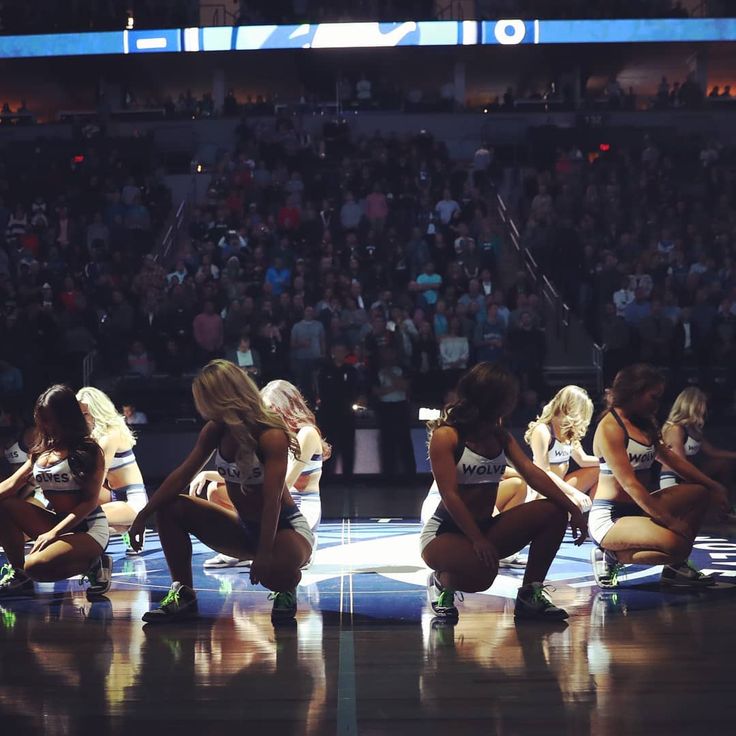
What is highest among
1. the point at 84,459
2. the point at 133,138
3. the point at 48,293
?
the point at 133,138

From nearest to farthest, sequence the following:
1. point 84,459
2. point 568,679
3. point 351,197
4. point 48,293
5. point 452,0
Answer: point 568,679 < point 84,459 < point 48,293 < point 351,197 < point 452,0

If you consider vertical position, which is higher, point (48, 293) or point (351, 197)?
point (351, 197)

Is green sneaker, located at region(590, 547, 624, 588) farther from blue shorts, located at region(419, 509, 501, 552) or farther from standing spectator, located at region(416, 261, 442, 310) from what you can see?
standing spectator, located at region(416, 261, 442, 310)

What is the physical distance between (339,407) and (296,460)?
15.6 ft

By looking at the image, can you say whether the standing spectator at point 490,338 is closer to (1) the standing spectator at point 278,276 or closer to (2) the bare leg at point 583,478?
(1) the standing spectator at point 278,276

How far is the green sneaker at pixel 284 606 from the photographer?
559 centimetres

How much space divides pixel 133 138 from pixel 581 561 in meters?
16.9

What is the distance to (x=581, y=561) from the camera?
754 centimetres

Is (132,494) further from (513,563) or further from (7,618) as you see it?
(513,563)

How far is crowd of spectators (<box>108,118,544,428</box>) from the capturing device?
12719 millimetres

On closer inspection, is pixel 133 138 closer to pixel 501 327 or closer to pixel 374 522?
pixel 501 327

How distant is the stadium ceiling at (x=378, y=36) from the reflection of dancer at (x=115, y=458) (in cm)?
1810

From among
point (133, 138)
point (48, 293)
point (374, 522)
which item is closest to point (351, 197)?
point (48, 293)

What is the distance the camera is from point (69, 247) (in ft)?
54.1
